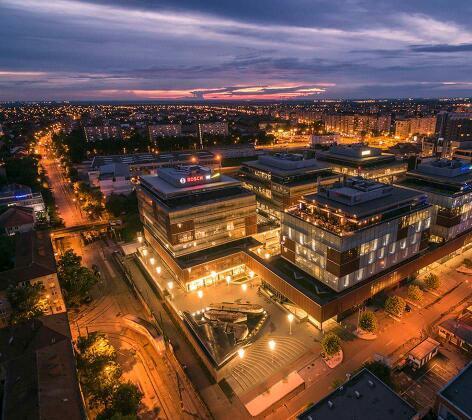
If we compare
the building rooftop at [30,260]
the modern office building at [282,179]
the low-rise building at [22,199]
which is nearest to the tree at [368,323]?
the modern office building at [282,179]

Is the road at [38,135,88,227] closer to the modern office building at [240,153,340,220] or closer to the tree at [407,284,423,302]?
the modern office building at [240,153,340,220]

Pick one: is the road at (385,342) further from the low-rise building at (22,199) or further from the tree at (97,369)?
the low-rise building at (22,199)

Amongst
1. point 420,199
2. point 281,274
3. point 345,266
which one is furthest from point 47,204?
point 420,199

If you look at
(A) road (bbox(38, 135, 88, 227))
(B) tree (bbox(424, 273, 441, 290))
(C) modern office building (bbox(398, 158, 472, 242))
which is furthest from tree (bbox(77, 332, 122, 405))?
(C) modern office building (bbox(398, 158, 472, 242))

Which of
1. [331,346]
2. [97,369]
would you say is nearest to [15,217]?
[97,369]

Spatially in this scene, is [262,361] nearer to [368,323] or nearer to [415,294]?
[368,323]
